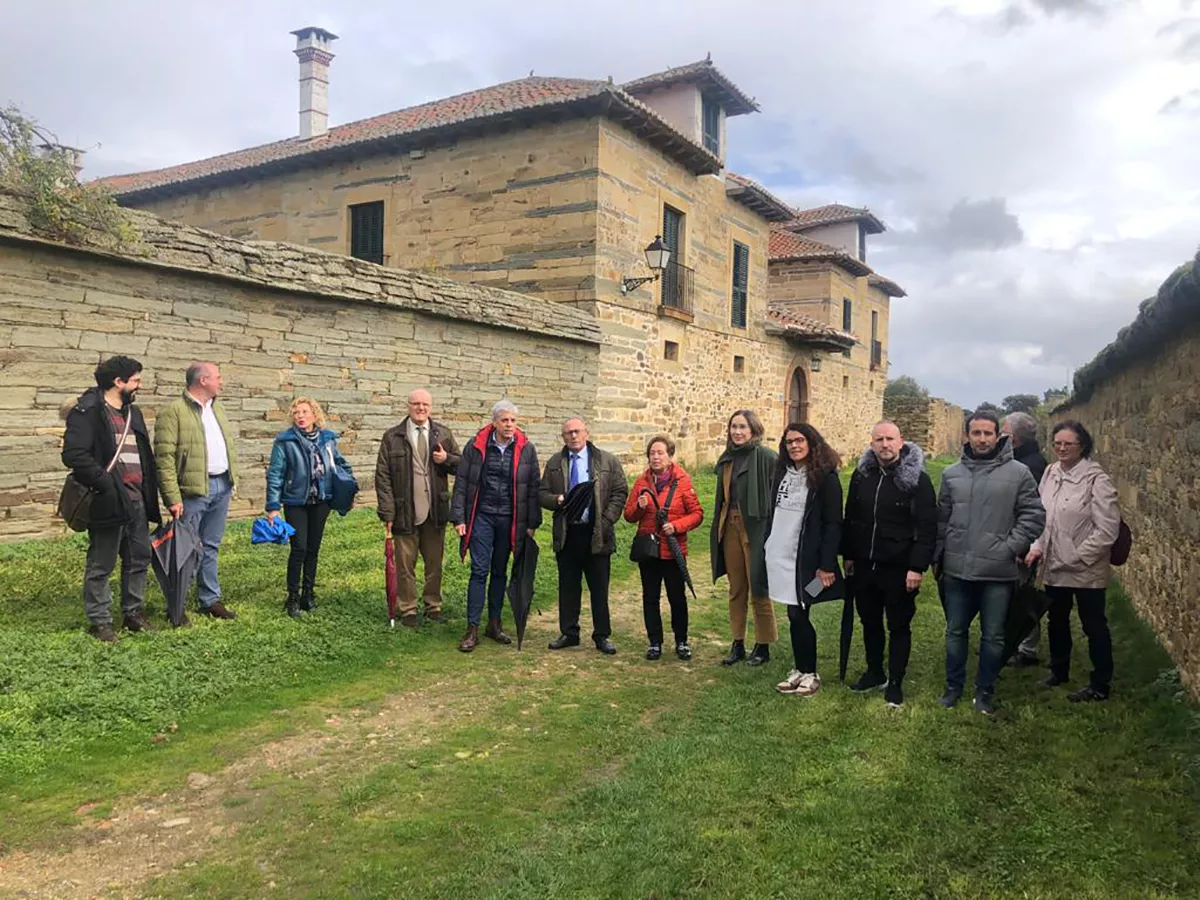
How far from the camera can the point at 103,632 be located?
4895mm

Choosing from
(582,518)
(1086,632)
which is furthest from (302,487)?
(1086,632)

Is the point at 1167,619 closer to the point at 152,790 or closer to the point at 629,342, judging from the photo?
the point at 152,790

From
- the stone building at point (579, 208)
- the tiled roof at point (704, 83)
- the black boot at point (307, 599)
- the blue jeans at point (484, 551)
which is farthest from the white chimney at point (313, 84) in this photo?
the blue jeans at point (484, 551)

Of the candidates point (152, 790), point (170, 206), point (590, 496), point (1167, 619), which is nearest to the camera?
point (152, 790)

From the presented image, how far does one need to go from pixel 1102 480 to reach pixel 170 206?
19.7 meters

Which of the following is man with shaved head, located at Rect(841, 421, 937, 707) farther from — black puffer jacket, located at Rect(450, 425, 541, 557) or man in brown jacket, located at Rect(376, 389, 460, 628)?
man in brown jacket, located at Rect(376, 389, 460, 628)

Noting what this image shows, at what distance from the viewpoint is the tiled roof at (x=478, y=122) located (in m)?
13.5

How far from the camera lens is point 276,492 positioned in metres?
5.77

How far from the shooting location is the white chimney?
19.2 metres

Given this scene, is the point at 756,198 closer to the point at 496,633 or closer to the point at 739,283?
the point at 739,283

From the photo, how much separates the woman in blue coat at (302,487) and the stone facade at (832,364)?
1696cm

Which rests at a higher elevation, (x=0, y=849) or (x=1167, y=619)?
(x=1167, y=619)

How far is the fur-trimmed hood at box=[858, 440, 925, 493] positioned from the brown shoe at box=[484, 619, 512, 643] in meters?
2.78

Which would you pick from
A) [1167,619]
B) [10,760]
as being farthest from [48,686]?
[1167,619]
